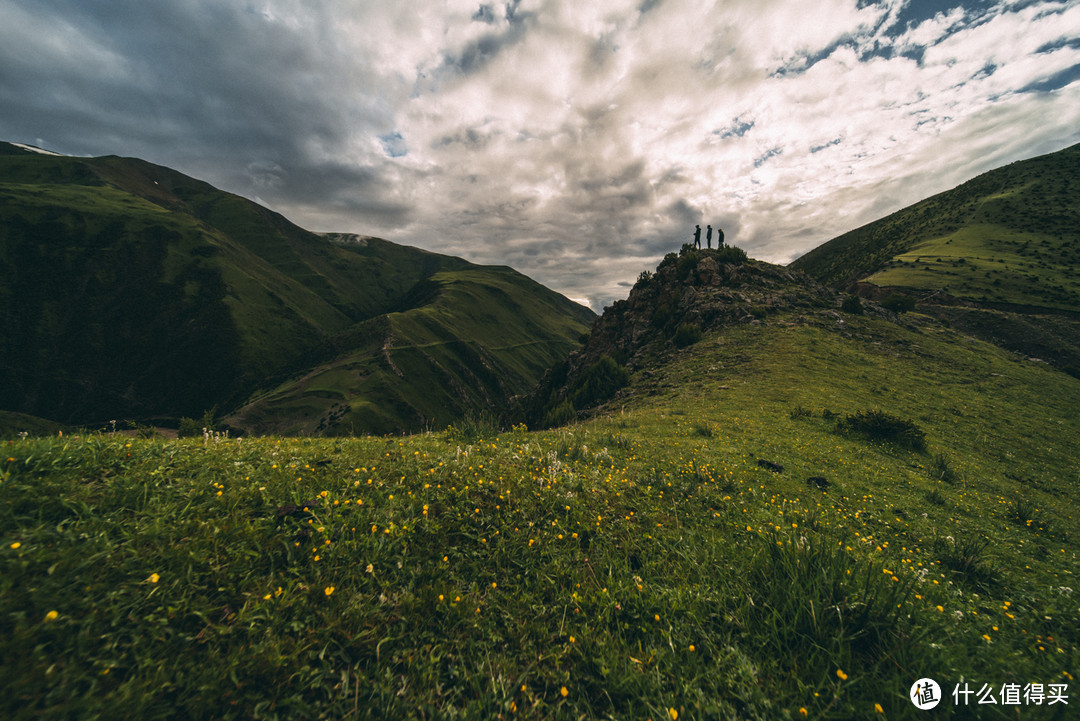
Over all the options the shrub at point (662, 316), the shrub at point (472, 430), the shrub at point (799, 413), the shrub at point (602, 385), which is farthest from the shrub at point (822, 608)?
the shrub at point (662, 316)

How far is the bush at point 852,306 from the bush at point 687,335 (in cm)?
1763

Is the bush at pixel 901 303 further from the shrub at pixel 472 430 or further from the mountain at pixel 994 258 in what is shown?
the shrub at pixel 472 430

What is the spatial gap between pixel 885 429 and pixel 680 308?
30228 millimetres

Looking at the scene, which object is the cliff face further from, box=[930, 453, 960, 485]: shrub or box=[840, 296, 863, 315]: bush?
box=[930, 453, 960, 485]: shrub

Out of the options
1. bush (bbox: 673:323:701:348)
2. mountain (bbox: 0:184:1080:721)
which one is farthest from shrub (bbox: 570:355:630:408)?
mountain (bbox: 0:184:1080:721)

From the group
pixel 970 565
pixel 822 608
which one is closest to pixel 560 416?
pixel 970 565

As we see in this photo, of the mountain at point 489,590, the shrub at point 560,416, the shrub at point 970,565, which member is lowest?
the shrub at point 560,416

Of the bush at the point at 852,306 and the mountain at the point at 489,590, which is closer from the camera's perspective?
the mountain at the point at 489,590

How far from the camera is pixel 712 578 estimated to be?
5023 mm

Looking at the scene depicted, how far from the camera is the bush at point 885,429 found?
15508 millimetres

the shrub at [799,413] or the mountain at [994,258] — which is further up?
the mountain at [994,258]

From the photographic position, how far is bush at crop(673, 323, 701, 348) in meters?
36.8

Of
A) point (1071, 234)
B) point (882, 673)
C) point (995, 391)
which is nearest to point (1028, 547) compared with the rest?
point (882, 673)

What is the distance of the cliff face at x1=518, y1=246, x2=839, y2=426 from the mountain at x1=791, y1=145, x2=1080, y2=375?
69.7 ft
